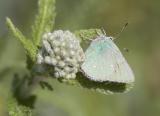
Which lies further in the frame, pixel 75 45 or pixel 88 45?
pixel 88 45

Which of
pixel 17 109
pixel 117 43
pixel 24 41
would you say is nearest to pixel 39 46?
pixel 24 41

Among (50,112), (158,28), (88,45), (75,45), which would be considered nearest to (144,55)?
(158,28)

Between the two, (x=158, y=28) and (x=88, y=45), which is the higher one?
(x=158, y=28)

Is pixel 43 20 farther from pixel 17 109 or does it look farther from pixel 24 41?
pixel 17 109

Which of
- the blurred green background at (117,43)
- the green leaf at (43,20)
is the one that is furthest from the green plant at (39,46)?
the blurred green background at (117,43)

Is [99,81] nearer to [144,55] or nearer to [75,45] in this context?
[75,45]

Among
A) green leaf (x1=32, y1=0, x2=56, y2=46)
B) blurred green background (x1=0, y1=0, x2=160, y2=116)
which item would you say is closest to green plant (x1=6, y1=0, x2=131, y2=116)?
green leaf (x1=32, y1=0, x2=56, y2=46)
